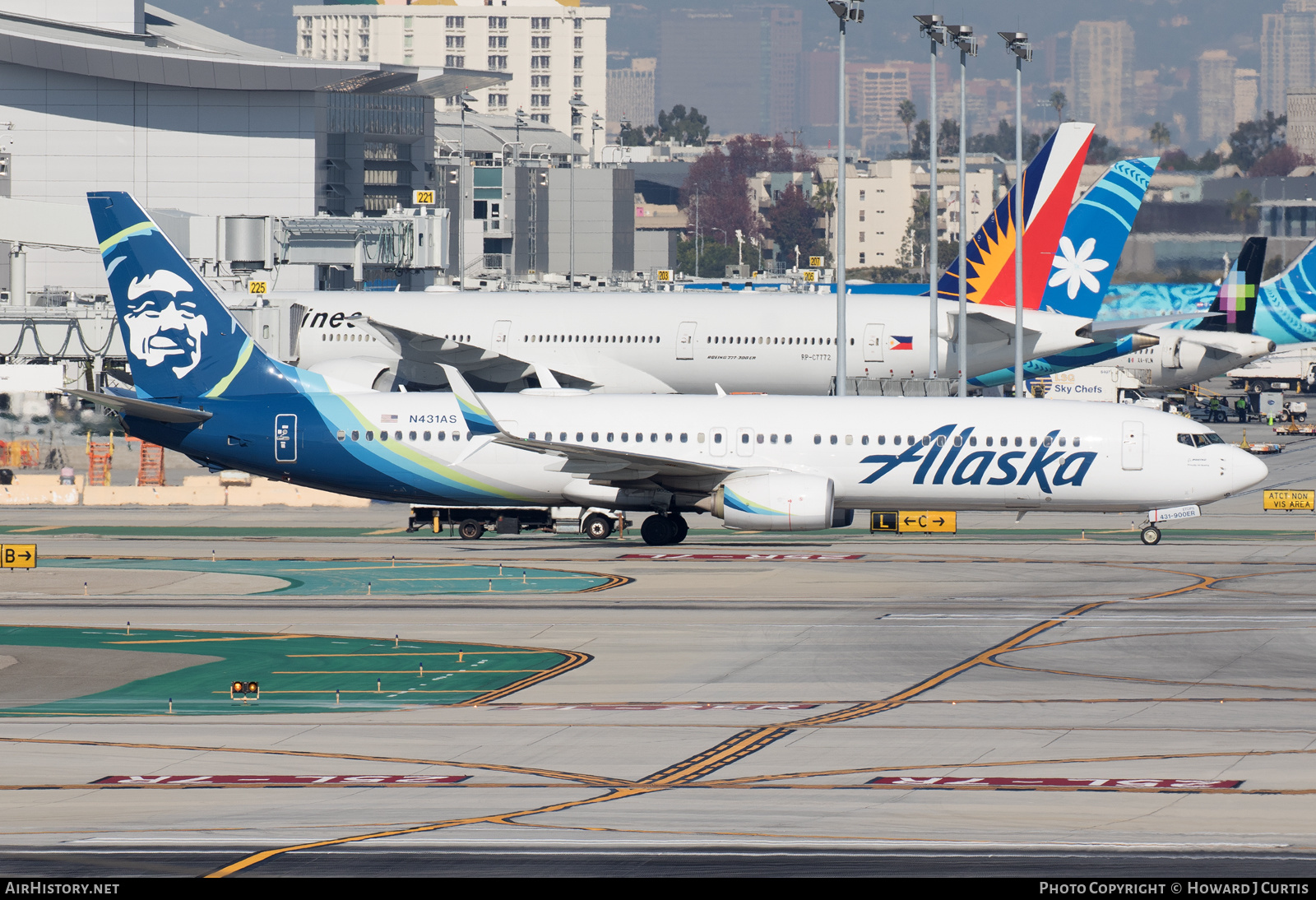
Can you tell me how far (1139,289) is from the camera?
12512 cm

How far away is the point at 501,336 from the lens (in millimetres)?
73125

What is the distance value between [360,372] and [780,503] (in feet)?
86.0

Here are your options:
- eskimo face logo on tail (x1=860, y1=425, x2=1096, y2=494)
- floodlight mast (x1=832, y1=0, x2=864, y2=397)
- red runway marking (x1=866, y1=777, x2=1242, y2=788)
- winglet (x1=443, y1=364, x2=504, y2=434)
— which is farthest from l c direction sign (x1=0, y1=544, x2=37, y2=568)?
red runway marking (x1=866, y1=777, x2=1242, y2=788)

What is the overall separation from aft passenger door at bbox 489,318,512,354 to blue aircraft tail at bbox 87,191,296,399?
2304 centimetres

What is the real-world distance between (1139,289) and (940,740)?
105639 millimetres

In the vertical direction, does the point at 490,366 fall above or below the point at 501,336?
below

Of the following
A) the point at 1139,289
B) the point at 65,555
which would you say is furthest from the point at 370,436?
the point at 1139,289

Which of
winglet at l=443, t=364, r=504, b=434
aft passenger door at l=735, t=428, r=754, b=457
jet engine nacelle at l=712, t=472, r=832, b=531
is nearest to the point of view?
jet engine nacelle at l=712, t=472, r=832, b=531

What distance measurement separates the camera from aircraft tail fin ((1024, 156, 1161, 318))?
76.3m

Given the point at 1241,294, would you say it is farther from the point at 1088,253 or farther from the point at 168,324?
the point at 168,324

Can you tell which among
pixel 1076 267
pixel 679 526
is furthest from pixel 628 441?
pixel 1076 267

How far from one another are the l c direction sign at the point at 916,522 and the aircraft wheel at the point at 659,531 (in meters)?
6.47

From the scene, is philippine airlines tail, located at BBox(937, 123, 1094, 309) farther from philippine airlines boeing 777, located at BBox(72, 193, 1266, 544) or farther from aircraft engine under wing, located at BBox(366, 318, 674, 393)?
philippine airlines boeing 777, located at BBox(72, 193, 1266, 544)

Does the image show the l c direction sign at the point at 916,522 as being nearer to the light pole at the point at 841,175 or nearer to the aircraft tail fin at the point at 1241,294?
the light pole at the point at 841,175
